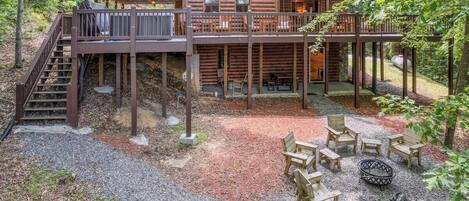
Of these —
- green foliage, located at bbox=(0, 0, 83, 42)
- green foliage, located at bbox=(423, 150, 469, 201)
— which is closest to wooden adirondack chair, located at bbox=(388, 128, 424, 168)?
green foliage, located at bbox=(423, 150, 469, 201)

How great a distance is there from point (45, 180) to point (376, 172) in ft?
28.7

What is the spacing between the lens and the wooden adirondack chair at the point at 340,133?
40.7ft

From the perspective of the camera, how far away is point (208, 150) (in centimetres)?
1221

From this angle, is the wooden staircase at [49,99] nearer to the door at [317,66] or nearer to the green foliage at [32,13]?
the green foliage at [32,13]

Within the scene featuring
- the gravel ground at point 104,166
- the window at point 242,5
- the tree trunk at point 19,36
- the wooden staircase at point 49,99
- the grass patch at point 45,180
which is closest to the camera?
the grass patch at point 45,180

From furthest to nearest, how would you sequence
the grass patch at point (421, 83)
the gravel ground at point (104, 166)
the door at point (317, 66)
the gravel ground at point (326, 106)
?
the grass patch at point (421, 83) < the door at point (317, 66) < the gravel ground at point (326, 106) < the gravel ground at point (104, 166)

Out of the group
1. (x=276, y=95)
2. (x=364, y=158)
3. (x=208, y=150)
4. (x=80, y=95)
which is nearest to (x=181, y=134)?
(x=208, y=150)

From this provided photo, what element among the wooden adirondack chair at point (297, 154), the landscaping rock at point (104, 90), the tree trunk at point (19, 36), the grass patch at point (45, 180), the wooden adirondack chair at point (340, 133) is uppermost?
the tree trunk at point (19, 36)

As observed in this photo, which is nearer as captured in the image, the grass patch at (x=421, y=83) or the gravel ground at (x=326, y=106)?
the gravel ground at (x=326, y=106)

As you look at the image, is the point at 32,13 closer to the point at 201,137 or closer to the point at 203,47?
the point at 203,47

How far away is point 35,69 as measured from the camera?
12.6 metres

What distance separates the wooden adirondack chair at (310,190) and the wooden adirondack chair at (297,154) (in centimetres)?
89

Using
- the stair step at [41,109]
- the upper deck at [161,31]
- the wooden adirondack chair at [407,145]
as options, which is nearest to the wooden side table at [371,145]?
the wooden adirondack chair at [407,145]

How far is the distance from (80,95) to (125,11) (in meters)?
3.99
